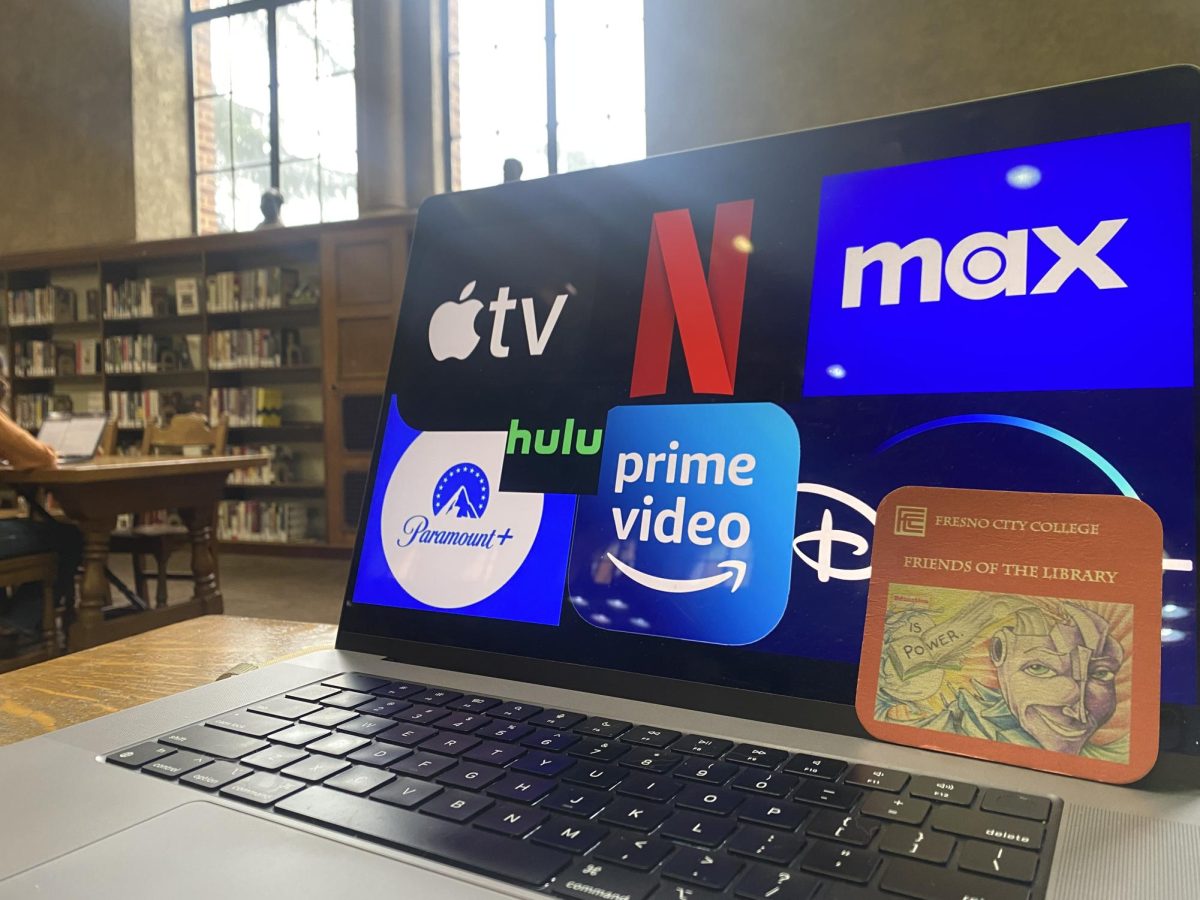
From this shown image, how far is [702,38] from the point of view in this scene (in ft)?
14.5

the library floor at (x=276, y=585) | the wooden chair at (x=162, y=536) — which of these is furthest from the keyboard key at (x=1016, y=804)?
the wooden chair at (x=162, y=536)

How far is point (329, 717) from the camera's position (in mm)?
438

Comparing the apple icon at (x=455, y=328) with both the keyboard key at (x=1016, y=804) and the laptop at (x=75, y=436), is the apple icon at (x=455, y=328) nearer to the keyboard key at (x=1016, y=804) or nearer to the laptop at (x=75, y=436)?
the keyboard key at (x=1016, y=804)

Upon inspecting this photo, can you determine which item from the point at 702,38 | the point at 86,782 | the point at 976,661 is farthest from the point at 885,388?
the point at 702,38

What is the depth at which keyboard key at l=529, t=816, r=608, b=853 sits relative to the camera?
0.99 ft

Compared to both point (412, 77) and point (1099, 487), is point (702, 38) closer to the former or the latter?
point (412, 77)

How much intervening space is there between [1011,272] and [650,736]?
11.9 inches

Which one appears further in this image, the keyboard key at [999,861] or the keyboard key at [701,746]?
the keyboard key at [701,746]

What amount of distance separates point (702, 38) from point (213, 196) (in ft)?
12.6

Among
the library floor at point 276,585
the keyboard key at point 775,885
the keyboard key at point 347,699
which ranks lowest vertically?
the library floor at point 276,585

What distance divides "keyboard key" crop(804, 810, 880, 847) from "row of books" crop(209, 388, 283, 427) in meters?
5.40

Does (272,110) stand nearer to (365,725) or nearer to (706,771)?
(365,725)

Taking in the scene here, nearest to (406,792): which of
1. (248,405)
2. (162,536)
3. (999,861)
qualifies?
(999,861)

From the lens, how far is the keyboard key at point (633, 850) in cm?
29
